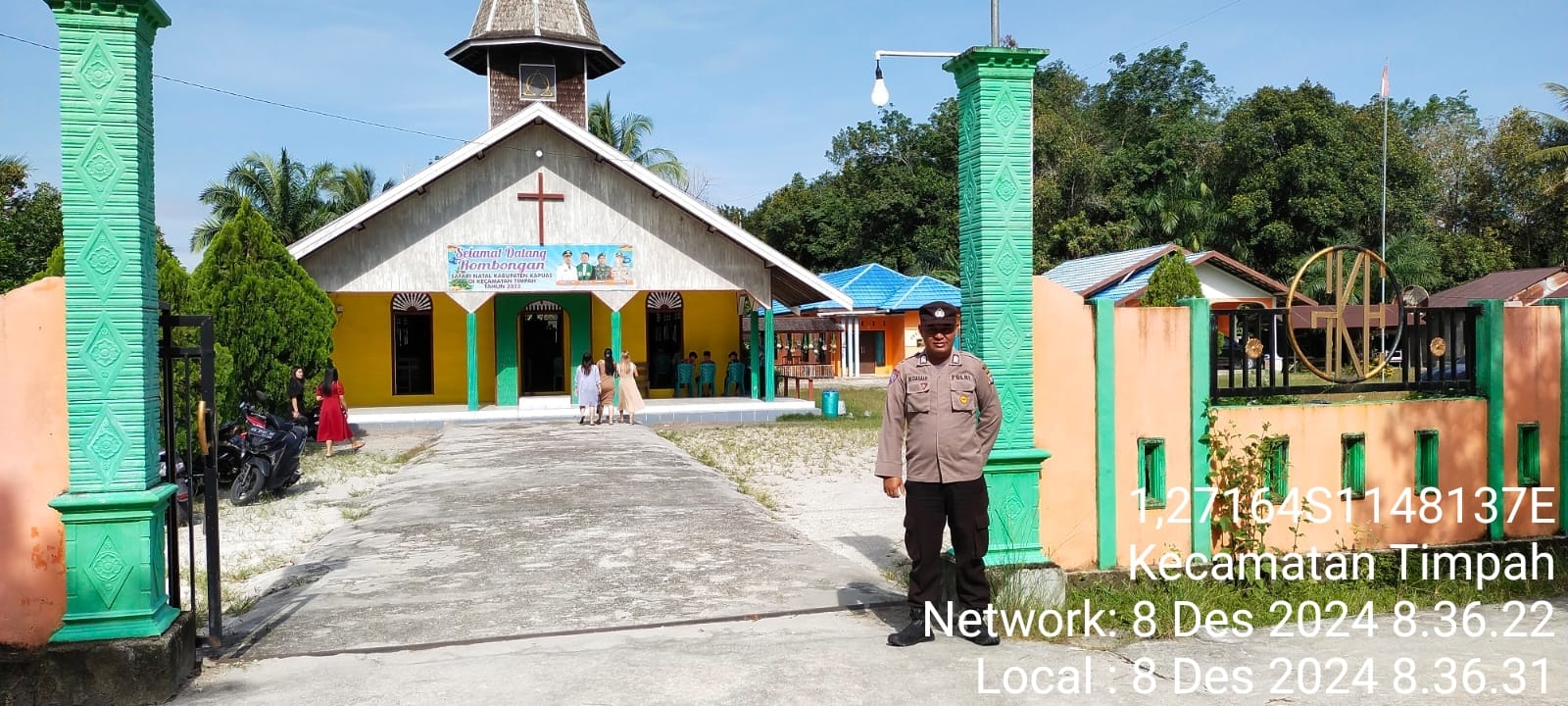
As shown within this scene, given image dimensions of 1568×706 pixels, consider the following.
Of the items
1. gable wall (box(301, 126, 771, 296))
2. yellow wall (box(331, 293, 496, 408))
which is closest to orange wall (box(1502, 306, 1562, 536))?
gable wall (box(301, 126, 771, 296))

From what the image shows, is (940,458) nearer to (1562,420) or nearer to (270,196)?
(1562,420)

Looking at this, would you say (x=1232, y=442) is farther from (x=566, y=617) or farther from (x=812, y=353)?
(x=812, y=353)

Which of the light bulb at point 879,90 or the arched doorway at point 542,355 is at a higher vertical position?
the light bulb at point 879,90

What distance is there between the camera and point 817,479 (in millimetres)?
13406

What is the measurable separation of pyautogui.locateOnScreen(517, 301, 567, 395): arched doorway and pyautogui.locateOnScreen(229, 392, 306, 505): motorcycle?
41.7 feet

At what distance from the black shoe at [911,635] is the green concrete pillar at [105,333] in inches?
126

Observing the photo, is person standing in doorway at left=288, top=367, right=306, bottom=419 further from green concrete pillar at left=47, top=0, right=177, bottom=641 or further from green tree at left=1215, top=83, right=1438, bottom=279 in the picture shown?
green tree at left=1215, top=83, right=1438, bottom=279

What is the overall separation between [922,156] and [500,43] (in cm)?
2931

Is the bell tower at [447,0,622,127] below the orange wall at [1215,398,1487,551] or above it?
above

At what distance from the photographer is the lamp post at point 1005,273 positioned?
5996mm

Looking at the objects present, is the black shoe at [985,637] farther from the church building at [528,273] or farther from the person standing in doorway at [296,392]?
the church building at [528,273]

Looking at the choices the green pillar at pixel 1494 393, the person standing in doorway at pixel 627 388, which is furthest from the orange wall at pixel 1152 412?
the person standing in doorway at pixel 627 388

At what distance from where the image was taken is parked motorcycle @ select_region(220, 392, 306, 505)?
11.2 metres

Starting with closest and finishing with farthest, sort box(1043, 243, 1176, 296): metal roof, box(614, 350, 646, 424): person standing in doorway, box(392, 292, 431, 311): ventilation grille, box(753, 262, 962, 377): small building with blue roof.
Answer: box(614, 350, 646, 424): person standing in doorway < box(392, 292, 431, 311): ventilation grille < box(1043, 243, 1176, 296): metal roof < box(753, 262, 962, 377): small building with blue roof
